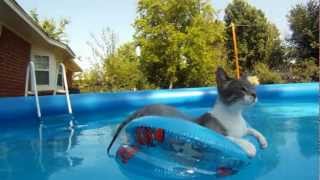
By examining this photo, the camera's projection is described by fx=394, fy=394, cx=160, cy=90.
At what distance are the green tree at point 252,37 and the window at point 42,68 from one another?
1336 cm

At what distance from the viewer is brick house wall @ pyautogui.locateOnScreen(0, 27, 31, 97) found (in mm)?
12021

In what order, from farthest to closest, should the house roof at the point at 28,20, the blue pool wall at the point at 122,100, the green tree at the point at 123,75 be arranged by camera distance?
the green tree at the point at 123,75, the house roof at the point at 28,20, the blue pool wall at the point at 122,100

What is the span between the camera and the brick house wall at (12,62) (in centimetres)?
1202

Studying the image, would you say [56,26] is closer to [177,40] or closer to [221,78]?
[177,40]

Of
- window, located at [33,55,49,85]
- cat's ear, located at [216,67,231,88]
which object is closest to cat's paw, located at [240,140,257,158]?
cat's ear, located at [216,67,231,88]

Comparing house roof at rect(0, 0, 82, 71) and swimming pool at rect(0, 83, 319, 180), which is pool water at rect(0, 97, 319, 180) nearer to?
swimming pool at rect(0, 83, 319, 180)

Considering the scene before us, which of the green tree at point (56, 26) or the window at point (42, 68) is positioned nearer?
the window at point (42, 68)

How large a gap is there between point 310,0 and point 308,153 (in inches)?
928

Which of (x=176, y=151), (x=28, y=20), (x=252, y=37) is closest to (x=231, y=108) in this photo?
(x=176, y=151)

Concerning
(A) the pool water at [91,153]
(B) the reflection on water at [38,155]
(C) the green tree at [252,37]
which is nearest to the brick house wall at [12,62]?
(A) the pool water at [91,153]

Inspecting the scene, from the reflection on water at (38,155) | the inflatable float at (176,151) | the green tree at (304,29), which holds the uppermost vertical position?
the green tree at (304,29)

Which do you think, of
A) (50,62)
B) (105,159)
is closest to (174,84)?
(50,62)

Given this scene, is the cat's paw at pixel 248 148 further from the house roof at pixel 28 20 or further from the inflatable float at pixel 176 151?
the house roof at pixel 28 20

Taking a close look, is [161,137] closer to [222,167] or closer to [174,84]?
[222,167]
